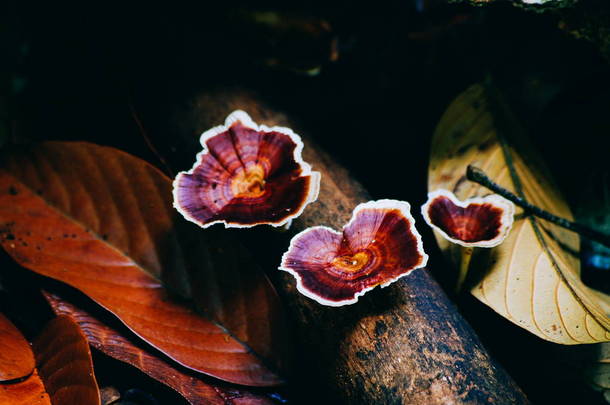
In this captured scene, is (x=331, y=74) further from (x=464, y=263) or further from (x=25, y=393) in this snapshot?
(x=25, y=393)

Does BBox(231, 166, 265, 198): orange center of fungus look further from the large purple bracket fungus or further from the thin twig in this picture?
the large purple bracket fungus

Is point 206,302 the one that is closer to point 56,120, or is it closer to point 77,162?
point 77,162

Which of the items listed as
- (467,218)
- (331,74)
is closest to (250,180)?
Result: (467,218)

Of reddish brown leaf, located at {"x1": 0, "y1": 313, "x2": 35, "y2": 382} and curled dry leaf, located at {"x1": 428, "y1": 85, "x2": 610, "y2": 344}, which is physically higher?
curled dry leaf, located at {"x1": 428, "y1": 85, "x2": 610, "y2": 344}

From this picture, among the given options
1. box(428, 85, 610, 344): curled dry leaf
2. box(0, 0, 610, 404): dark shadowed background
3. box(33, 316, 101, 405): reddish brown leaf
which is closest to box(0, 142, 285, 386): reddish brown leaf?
box(33, 316, 101, 405): reddish brown leaf

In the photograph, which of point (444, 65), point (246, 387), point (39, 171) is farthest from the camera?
point (444, 65)

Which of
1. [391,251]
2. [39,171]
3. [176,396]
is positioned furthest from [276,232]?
[39,171]

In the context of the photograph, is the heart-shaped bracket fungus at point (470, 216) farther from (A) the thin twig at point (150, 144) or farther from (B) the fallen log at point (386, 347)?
(A) the thin twig at point (150, 144)
